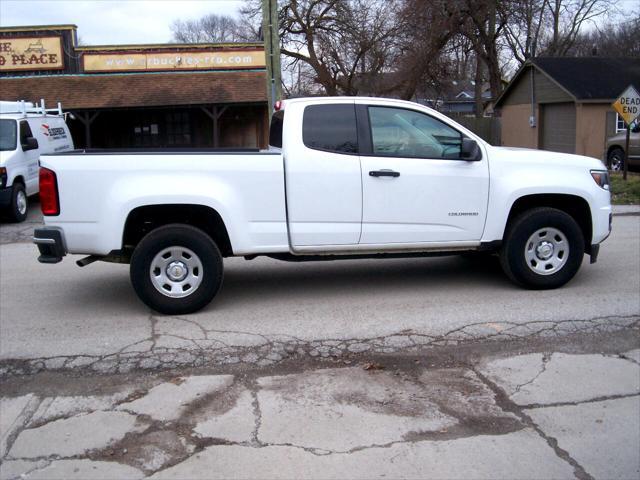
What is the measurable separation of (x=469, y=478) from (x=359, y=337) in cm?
217

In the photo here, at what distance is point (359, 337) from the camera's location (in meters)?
5.57

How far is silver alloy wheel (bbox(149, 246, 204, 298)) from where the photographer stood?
6.05m

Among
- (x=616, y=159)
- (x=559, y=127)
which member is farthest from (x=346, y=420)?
(x=559, y=127)

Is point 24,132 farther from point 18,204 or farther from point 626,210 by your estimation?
point 626,210

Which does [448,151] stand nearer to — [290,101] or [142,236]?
[290,101]

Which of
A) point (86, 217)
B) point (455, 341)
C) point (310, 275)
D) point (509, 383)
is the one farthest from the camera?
point (310, 275)

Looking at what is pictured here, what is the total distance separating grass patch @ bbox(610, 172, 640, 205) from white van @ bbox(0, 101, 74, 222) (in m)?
11.6

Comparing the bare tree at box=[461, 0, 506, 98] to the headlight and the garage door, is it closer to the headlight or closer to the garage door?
the garage door

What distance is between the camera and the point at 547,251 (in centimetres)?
676

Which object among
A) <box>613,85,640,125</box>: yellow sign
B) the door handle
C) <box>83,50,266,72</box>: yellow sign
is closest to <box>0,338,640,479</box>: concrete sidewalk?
the door handle

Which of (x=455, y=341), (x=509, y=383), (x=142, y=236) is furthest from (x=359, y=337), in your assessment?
(x=142, y=236)

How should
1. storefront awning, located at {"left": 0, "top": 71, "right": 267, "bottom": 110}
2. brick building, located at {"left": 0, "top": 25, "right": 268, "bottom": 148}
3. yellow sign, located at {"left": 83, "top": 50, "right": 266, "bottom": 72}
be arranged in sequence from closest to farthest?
storefront awning, located at {"left": 0, "top": 71, "right": 267, "bottom": 110} → brick building, located at {"left": 0, "top": 25, "right": 268, "bottom": 148} → yellow sign, located at {"left": 83, "top": 50, "right": 266, "bottom": 72}

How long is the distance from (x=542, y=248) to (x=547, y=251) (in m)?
0.07

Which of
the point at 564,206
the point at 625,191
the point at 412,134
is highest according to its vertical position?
the point at 412,134
